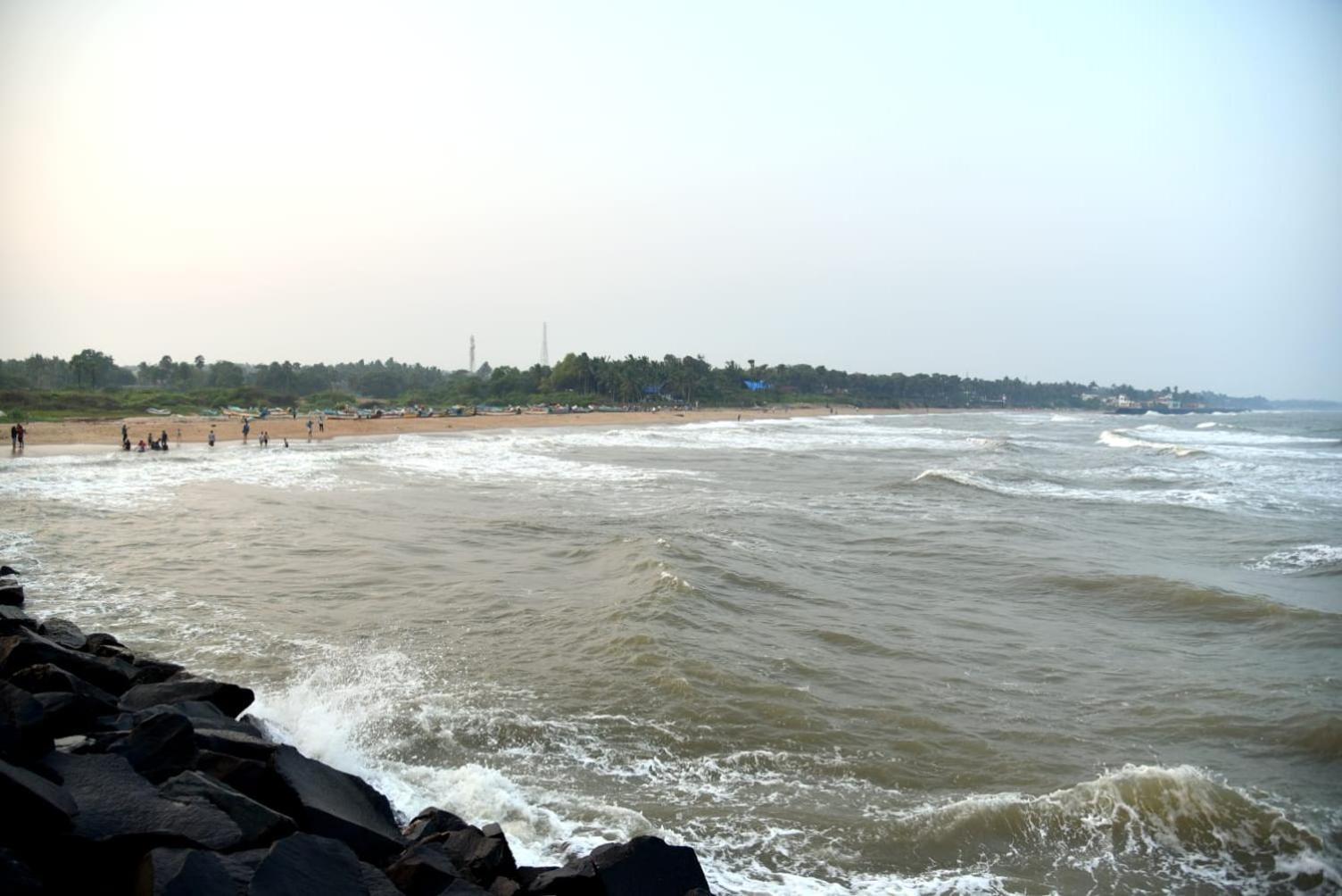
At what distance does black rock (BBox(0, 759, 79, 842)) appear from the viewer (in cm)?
359

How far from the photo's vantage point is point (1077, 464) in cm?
3438

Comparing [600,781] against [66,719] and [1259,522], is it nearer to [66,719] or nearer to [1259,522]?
[66,719]

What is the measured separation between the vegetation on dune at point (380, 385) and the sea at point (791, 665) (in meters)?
48.0

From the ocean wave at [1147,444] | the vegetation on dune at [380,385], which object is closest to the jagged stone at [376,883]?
the ocean wave at [1147,444]

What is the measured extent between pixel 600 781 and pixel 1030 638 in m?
6.18

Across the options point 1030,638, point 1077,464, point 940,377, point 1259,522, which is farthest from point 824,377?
point 1030,638

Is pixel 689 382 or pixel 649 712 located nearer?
pixel 649 712

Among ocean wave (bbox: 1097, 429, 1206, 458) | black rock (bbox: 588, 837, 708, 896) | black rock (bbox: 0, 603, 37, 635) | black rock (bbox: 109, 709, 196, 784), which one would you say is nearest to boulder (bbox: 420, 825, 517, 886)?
black rock (bbox: 588, 837, 708, 896)

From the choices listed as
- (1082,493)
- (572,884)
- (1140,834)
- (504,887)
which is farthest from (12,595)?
(1082,493)

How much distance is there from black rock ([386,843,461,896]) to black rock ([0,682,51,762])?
6.60ft

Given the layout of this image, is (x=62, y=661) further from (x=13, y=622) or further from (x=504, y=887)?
(x=504, y=887)

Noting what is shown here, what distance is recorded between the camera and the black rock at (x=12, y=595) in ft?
29.2

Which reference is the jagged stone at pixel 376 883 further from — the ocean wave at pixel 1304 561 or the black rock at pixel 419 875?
the ocean wave at pixel 1304 561

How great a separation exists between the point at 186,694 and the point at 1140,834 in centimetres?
684
